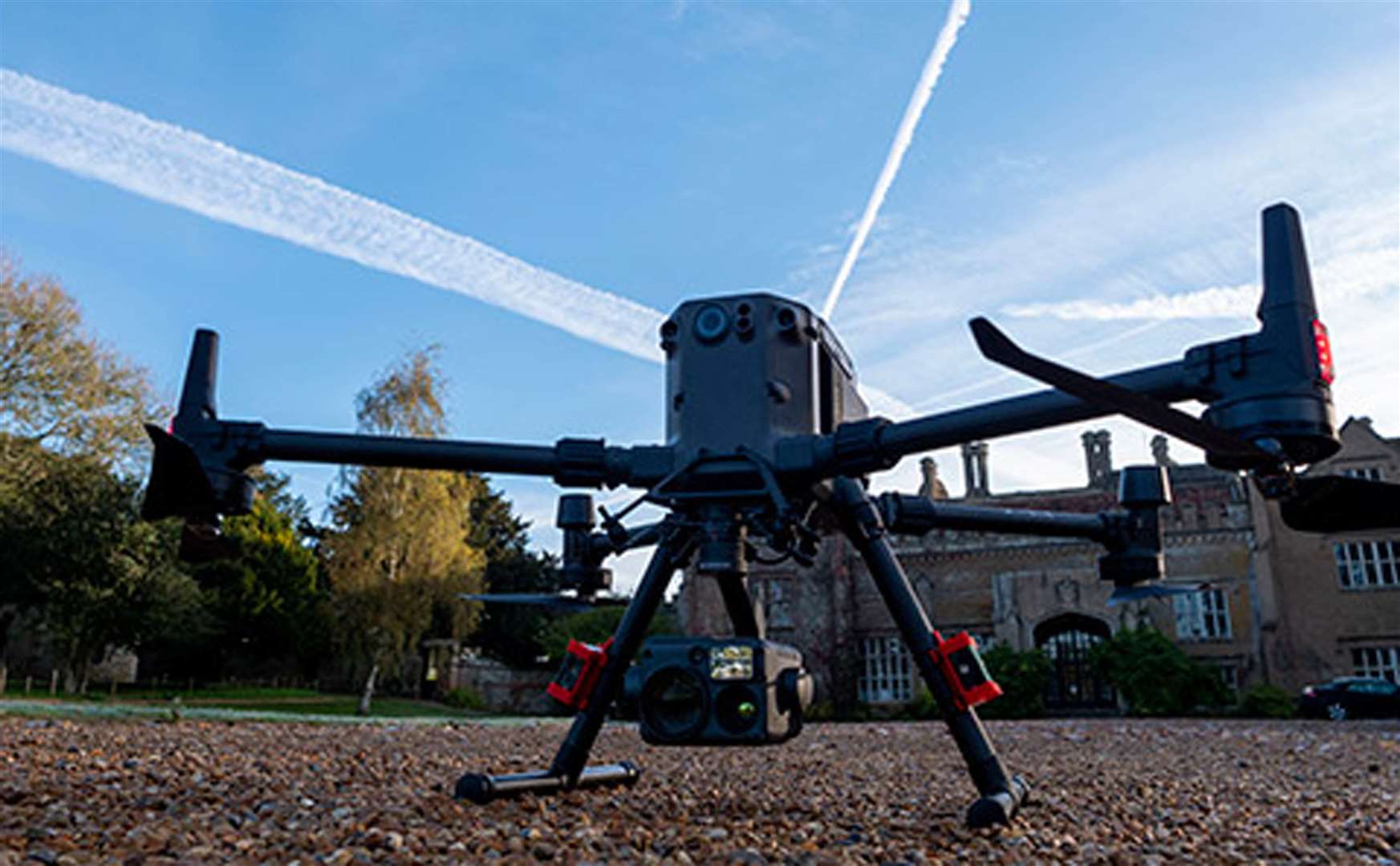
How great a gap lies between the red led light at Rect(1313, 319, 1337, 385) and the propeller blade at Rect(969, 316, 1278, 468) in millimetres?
399

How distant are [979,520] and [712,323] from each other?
207 centimetres

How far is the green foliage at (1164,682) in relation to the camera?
89.3 ft

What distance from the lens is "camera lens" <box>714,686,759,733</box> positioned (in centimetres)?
401

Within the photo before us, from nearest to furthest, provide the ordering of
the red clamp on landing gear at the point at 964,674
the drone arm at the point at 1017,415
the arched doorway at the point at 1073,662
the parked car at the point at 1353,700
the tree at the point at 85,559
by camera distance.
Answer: the drone arm at the point at 1017,415
the red clamp on landing gear at the point at 964,674
the parked car at the point at 1353,700
the tree at the point at 85,559
the arched doorway at the point at 1073,662

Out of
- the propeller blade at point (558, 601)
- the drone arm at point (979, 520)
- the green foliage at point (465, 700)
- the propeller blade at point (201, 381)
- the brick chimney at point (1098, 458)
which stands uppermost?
the brick chimney at point (1098, 458)

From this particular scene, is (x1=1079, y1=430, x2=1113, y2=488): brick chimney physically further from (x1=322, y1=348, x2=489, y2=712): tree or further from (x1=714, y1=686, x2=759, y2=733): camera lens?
(x1=714, y1=686, x2=759, y2=733): camera lens

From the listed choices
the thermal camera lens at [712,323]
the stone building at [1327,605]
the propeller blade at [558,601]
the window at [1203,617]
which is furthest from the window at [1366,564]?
the thermal camera lens at [712,323]

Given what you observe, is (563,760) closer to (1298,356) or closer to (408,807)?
(408,807)

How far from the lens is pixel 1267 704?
85.4ft

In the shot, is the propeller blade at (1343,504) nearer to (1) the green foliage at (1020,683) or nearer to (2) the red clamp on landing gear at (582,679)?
(2) the red clamp on landing gear at (582,679)

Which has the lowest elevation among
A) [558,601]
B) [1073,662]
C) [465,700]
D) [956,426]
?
[465,700]

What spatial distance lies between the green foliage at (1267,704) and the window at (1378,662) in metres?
3.80

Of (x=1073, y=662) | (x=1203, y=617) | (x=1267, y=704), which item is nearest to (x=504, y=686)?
(x=1073, y=662)

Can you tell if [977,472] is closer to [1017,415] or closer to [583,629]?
[583,629]
